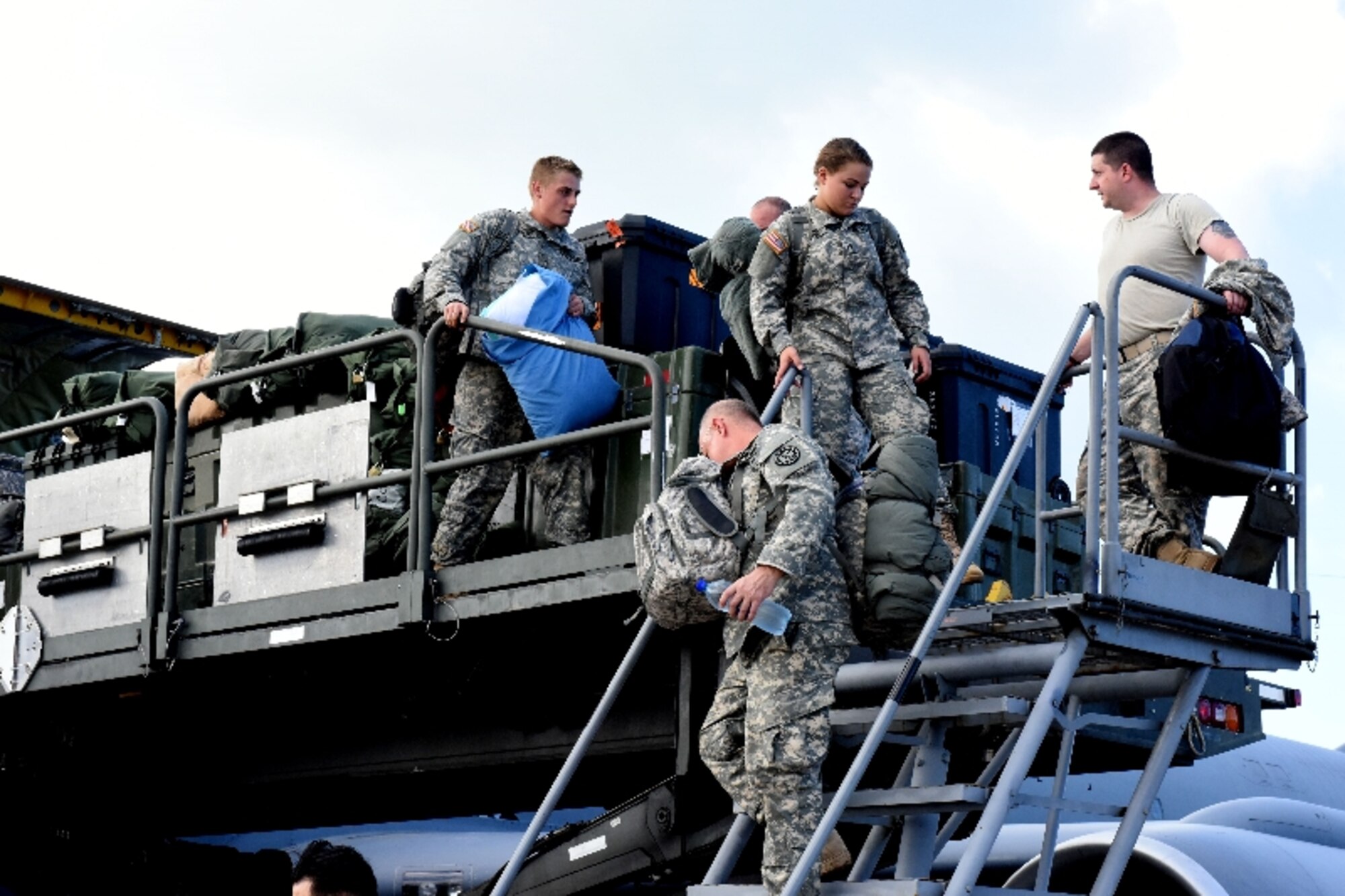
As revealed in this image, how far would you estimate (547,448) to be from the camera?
750 centimetres

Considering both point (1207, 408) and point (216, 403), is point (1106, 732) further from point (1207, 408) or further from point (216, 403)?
point (216, 403)

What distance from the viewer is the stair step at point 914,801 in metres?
5.89

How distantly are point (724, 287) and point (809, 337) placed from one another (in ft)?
1.99

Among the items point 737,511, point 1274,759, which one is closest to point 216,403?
point 737,511

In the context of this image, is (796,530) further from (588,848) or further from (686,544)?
(588,848)

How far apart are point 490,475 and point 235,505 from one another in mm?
1385

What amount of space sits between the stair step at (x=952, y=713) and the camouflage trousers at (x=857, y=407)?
114 centimetres

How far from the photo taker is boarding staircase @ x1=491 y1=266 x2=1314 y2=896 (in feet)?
19.5

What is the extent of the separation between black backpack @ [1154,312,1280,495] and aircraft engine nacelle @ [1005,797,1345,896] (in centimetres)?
218

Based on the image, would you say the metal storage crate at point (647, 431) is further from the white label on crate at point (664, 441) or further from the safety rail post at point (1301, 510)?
the safety rail post at point (1301, 510)

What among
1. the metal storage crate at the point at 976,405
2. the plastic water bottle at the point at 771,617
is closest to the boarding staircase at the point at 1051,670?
the plastic water bottle at the point at 771,617

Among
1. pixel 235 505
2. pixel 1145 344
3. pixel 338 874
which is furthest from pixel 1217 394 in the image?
pixel 235 505

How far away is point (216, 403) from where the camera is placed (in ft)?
32.2

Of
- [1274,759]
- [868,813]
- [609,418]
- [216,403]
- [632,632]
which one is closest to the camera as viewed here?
[868,813]
